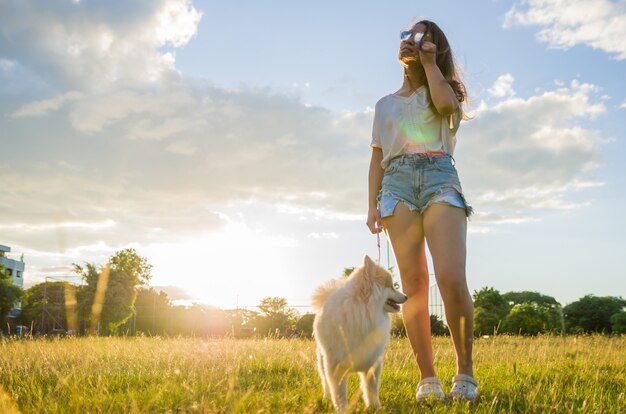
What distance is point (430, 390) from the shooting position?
4.10 metres

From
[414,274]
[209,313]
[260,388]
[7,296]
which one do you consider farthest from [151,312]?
[414,274]

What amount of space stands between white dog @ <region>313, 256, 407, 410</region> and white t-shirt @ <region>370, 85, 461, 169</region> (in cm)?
102

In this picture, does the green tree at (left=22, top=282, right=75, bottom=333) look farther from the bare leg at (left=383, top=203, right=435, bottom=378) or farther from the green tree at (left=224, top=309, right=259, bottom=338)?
the bare leg at (left=383, top=203, right=435, bottom=378)

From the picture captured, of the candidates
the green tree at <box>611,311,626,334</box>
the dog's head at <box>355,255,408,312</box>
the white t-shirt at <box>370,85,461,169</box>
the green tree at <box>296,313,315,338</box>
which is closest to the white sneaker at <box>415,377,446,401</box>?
the dog's head at <box>355,255,408,312</box>

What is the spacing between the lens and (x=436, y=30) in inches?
181

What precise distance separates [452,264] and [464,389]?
3.13ft

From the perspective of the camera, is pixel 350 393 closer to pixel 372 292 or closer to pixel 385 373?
pixel 372 292

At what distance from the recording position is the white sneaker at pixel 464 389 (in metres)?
4.03

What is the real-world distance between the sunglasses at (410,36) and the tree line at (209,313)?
13251mm

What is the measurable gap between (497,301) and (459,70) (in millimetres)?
21842

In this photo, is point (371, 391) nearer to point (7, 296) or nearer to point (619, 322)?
point (619, 322)

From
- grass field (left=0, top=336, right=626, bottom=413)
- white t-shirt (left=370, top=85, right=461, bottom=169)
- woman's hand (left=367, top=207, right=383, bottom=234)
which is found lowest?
grass field (left=0, top=336, right=626, bottom=413)

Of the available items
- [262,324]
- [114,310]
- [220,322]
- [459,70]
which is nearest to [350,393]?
[459,70]

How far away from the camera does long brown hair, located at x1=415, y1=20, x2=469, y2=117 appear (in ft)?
→ 15.0
